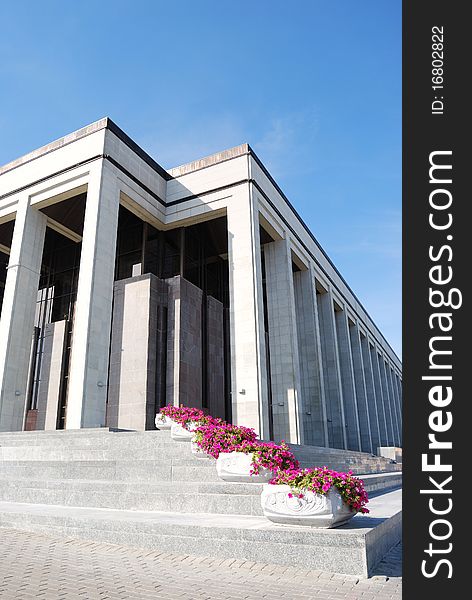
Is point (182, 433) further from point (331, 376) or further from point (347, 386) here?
point (347, 386)

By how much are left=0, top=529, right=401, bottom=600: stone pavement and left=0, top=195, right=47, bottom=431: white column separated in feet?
51.3

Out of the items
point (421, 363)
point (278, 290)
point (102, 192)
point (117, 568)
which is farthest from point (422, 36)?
point (278, 290)

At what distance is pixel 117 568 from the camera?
600 centimetres

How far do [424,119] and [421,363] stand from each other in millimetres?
2238

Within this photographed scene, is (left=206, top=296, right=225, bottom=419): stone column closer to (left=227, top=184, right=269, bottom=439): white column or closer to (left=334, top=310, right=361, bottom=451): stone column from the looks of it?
(left=227, top=184, right=269, bottom=439): white column

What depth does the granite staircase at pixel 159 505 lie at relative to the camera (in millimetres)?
6062

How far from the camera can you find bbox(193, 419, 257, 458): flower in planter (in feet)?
31.3

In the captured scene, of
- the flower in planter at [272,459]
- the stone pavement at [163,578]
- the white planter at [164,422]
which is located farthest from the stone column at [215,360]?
the stone pavement at [163,578]

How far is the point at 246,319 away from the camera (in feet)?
71.9

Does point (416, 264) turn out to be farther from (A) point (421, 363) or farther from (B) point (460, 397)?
(B) point (460, 397)

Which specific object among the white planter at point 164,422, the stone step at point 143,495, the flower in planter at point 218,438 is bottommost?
the stone step at point 143,495

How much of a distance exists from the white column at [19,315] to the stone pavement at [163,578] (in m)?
15.6

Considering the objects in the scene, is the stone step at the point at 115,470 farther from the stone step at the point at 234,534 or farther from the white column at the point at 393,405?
the white column at the point at 393,405

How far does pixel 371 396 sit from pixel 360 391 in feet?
16.8
